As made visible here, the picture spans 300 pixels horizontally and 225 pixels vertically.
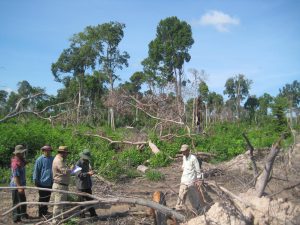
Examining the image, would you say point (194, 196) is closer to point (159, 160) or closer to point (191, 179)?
point (191, 179)

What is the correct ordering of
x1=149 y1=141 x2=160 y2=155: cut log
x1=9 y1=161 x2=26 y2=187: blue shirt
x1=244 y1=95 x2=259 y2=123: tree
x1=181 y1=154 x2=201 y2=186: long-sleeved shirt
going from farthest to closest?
x1=244 y1=95 x2=259 y2=123: tree
x1=149 y1=141 x2=160 y2=155: cut log
x1=181 y1=154 x2=201 y2=186: long-sleeved shirt
x1=9 y1=161 x2=26 y2=187: blue shirt

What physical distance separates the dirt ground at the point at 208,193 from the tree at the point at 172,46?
2211cm

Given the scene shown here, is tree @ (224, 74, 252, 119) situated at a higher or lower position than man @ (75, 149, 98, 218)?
higher

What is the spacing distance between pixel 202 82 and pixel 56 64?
67.3 feet

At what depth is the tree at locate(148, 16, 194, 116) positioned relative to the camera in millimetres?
35469

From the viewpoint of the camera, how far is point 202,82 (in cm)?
1966

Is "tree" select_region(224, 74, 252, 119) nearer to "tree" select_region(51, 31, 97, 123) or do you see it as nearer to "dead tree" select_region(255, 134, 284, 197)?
"tree" select_region(51, 31, 97, 123)

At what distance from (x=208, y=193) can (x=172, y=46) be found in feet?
95.3

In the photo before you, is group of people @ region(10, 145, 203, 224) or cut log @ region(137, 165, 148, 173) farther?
cut log @ region(137, 165, 148, 173)

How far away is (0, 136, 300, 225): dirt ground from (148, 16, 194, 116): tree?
2211cm

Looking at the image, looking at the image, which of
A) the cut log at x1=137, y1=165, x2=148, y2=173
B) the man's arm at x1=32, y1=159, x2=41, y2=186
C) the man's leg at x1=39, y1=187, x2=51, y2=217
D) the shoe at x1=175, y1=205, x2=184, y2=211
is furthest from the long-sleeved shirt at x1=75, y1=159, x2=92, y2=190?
the cut log at x1=137, y1=165, x2=148, y2=173

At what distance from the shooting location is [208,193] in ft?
25.5

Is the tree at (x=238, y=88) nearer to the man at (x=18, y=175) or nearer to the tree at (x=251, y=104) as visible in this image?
the tree at (x=251, y=104)

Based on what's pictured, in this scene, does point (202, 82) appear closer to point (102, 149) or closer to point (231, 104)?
point (102, 149)
